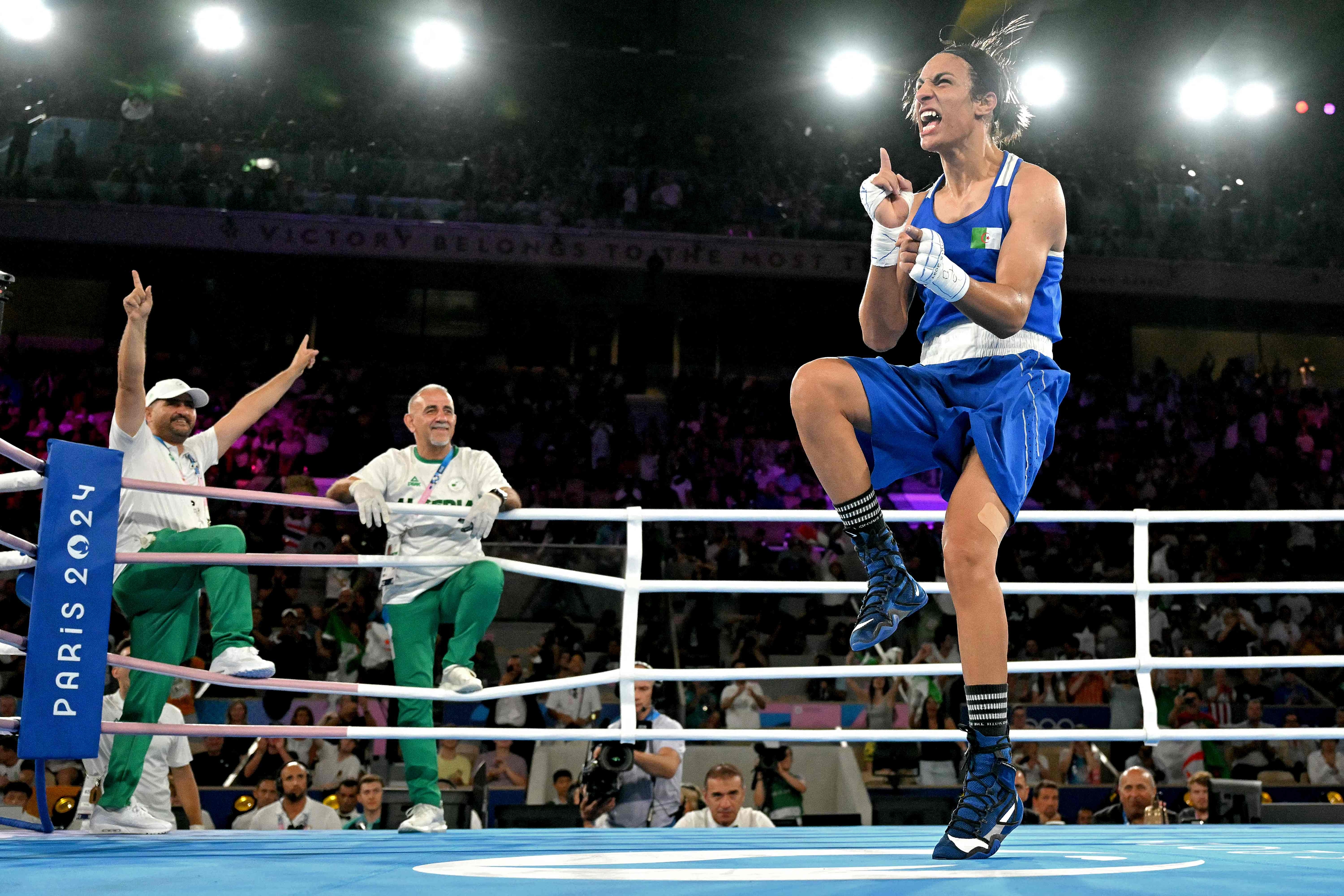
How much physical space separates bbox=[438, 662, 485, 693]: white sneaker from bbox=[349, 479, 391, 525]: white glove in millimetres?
434

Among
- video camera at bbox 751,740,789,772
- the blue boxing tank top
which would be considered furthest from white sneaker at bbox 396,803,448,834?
video camera at bbox 751,740,789,772

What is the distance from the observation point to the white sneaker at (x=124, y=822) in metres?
2.56

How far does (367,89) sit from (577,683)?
1206 cm

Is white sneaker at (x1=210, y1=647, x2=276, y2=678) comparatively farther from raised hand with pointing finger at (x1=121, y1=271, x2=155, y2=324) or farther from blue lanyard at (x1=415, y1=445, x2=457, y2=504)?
raised hand with pointing finger at (x1=121, y1=271, x2=155, y2=324)

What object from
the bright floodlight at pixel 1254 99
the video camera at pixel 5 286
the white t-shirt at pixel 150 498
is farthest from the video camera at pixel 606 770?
the bright floodlight at pixel 1254 99

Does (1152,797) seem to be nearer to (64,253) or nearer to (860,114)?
(860,114)

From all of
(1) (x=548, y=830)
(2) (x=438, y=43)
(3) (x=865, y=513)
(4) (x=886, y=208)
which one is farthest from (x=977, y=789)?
(2) (x=438, y=43)

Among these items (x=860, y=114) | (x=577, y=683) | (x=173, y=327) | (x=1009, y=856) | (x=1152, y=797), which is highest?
(x=860, y=114)

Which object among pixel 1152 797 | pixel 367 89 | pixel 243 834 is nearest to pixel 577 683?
pixel 243 834

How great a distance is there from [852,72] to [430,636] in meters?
9.82

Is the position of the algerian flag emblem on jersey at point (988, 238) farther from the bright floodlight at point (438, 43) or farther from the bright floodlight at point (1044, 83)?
the bright floodlight at point (438, 43)

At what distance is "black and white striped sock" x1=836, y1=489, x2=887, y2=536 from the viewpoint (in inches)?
77.0

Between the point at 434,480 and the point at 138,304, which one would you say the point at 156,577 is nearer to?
the point at 138,304

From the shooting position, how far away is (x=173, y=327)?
12758 mm
